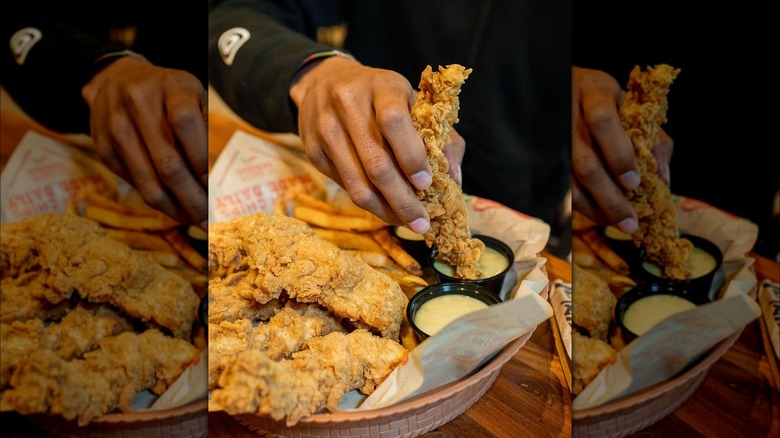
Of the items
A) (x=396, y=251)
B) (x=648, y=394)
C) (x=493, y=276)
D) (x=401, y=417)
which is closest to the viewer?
(x=648, y=394)

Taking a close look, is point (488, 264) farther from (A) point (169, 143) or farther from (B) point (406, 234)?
(A) point (169, 143)

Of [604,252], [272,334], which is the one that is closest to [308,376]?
[272,334]

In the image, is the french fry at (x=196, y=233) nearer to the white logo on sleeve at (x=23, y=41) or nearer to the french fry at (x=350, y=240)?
the white logo on sleeve at (x=23, y=41)

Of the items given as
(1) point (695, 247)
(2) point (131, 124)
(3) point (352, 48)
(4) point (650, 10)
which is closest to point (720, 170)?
(1) point (695, 247)

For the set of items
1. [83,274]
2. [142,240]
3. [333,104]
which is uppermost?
[333,104]

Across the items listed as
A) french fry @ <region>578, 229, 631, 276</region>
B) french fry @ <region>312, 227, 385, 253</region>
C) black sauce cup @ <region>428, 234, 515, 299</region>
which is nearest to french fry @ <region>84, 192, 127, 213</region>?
french fry @ <region>312, 227, 385, 253</region>

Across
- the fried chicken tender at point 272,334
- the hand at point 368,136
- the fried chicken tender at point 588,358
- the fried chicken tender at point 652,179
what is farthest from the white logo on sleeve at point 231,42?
the fried chicken tender at point 588,358

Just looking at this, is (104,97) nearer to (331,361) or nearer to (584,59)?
(331,361)
